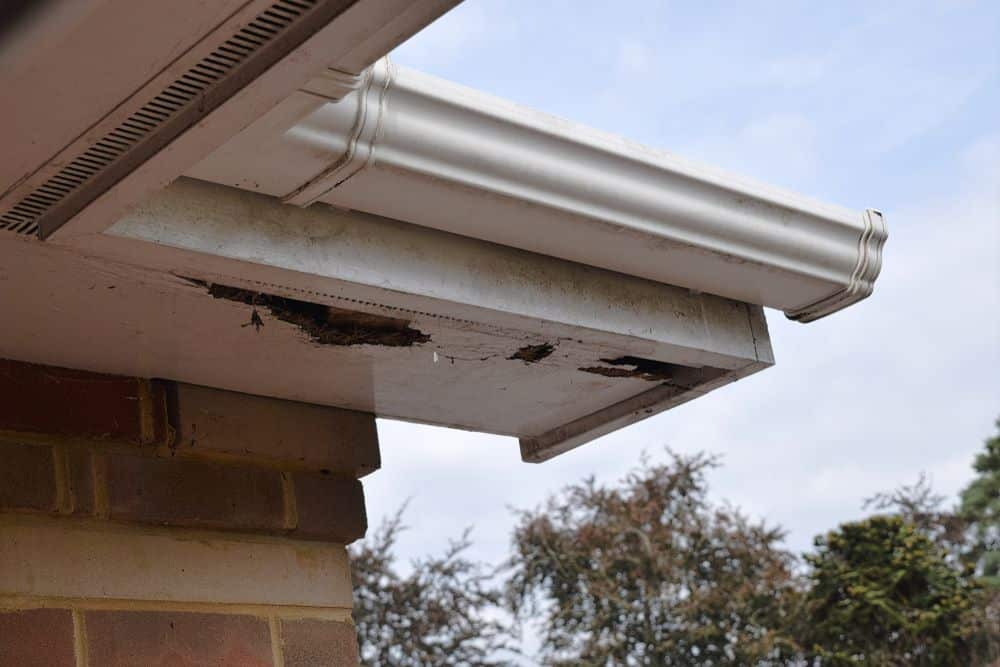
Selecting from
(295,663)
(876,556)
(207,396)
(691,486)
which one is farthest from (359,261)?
(691,486)

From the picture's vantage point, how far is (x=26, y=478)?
4.70 feet

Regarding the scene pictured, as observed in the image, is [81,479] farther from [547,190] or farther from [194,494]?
[547,190]

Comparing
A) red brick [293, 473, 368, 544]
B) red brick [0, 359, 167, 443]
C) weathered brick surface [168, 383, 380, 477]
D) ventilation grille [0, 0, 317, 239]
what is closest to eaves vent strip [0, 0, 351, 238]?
ventilation grille [0, 0, 317, 239]

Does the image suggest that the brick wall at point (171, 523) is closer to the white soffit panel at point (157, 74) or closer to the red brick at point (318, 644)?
the red brick at point (318, 644)

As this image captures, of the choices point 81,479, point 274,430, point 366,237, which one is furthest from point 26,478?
point 366,237

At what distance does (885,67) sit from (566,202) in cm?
1580

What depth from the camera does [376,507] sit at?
9445 mm

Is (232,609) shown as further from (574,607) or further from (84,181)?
Result: (574,607)

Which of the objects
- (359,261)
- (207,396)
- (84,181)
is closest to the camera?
(84,181)

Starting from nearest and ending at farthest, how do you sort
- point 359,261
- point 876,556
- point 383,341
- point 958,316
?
1. point 359,261
2. point 383,341
3. point 876,556
4. point 958,316

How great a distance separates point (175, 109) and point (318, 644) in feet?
2.96

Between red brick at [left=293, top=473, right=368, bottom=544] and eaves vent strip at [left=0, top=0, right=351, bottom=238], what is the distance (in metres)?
0.68

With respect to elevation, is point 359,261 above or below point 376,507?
below

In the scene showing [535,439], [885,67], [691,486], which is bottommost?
[535,439]
